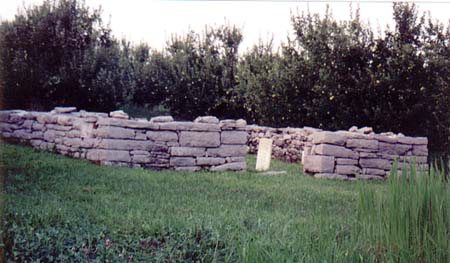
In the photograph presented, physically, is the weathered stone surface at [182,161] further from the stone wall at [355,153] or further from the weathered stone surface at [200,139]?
the stone wall at [355,153]

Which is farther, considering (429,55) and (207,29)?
(207,29)

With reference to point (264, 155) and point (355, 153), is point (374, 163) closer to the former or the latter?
point (355, 153)

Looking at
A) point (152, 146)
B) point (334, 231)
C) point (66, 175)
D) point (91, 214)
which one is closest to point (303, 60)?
point (152, 146)

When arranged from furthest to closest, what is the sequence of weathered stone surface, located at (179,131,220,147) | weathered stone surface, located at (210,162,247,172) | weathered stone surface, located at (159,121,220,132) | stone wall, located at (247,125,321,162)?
stone wall, located at (247,125,321,162), weathered stone surface, located at (210,162,247,172), weathered stone surface, located at (179,131,220,147), weathered stone surface, located at (159,121,220,132)

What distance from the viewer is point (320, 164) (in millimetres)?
11523

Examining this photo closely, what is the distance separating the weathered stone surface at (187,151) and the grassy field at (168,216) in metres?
1.12

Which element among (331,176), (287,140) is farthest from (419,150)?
(287,140)

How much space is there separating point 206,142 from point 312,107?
537 cm

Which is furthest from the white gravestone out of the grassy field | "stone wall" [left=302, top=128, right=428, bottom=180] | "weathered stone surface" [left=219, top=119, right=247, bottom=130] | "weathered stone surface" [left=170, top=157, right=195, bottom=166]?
the grassy field

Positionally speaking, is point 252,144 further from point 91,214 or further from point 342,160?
point 91,214

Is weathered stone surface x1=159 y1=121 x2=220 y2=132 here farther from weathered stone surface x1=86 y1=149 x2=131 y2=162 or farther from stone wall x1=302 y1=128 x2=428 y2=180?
stone wall x1=302 y1=128 x2=428 y2=180

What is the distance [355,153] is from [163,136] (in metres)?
3.97

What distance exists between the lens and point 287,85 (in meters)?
16.6

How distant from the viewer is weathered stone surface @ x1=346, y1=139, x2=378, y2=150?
11.8 meters
